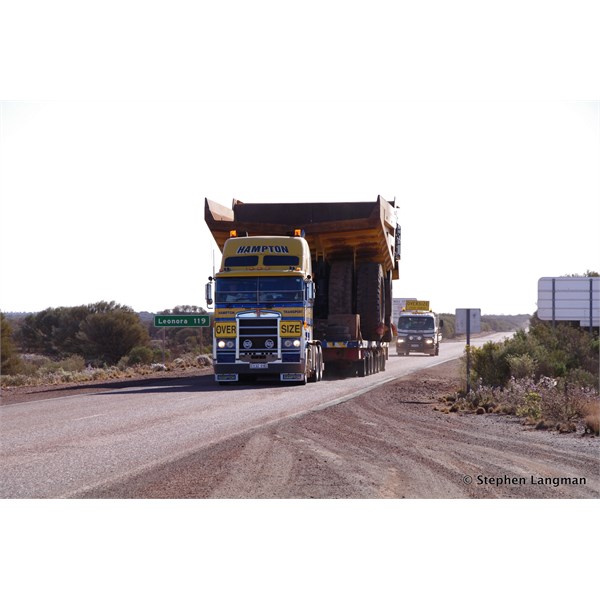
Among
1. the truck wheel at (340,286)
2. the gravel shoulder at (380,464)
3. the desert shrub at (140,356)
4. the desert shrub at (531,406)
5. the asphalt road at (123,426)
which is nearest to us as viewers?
the gravel shoulder at (380,464)

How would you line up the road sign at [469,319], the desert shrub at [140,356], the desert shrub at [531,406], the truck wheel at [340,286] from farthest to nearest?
the desert shrub at [140,356] < the truck wheel at [340,286] < the road sign at [469,319] < the desert shrub at [531,406]

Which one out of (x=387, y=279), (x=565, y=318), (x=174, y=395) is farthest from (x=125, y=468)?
(x=387, y=279)

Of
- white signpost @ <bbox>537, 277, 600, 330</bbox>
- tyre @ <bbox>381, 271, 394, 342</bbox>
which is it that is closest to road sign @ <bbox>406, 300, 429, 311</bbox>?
tyre @ <bbox>381, 271, 394, 342</bbox>

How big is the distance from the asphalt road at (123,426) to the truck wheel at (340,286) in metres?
3.12

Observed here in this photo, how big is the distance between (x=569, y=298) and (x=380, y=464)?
13.0 meters

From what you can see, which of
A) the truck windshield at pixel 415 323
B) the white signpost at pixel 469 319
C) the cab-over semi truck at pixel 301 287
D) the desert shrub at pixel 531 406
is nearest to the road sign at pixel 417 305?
the truck windshield at pixel 415 323

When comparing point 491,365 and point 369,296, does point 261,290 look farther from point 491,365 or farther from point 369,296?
point 491,365

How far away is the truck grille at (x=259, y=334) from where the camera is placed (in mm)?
24250

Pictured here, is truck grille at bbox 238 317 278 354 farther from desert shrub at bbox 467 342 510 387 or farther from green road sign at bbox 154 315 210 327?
green road sign at bbox 154 315 210 327

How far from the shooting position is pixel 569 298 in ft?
76.9

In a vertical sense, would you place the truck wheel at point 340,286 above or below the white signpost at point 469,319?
above

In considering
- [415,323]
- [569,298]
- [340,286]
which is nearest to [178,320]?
[340,286]

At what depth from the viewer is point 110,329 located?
56.8 m

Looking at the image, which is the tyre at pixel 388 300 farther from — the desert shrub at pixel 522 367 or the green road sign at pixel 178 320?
the desert shrub at pixel 522 367
